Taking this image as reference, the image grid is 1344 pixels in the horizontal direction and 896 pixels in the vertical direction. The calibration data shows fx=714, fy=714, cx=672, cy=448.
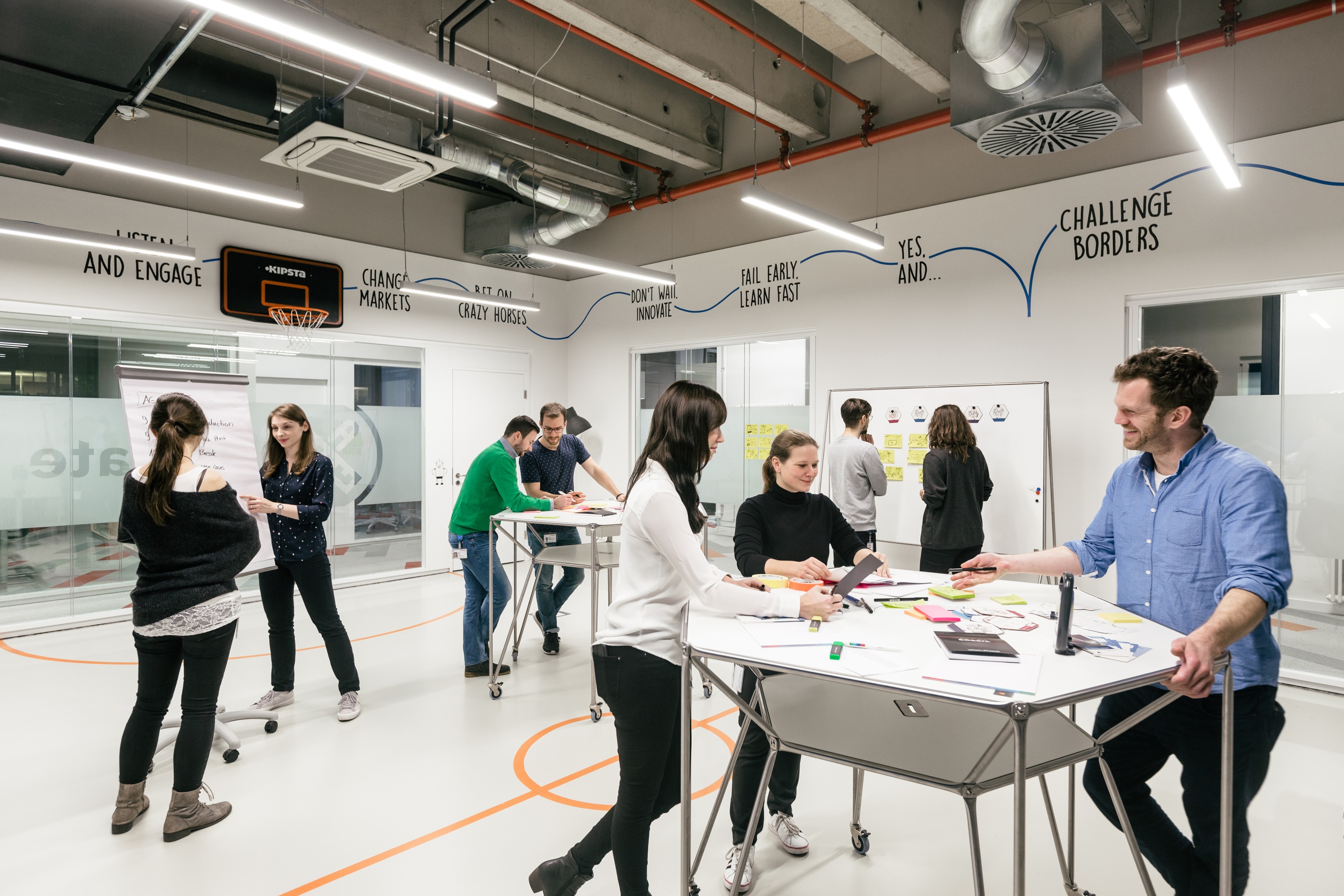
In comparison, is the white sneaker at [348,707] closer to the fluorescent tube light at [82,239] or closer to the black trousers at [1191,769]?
the black trousers at [1191,769]

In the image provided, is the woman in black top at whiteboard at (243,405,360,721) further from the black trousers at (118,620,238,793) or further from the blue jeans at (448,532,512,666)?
the black trousers at (118,620,238,793)

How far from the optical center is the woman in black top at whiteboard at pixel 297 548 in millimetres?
3258

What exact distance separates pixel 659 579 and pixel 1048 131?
11.6ft

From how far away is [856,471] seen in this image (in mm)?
4523

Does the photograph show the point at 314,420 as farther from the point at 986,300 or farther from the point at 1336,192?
the point at 1336,192

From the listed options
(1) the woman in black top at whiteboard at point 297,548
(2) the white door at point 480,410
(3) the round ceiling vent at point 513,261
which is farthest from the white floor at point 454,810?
(3) the round ceiling vent at point 513,261

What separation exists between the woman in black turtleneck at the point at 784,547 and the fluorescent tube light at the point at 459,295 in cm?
447

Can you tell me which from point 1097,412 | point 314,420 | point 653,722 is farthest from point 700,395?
point 314,420

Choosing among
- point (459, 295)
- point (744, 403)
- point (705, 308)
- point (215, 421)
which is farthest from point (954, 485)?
point (459, 295)

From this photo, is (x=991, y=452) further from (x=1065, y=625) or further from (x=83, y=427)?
(x=83, y=427)

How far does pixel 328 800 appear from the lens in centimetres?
269

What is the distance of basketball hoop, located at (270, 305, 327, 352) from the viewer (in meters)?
5.96

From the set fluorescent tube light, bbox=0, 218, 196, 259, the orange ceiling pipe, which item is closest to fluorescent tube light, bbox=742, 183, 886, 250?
the orange ceiling pipe

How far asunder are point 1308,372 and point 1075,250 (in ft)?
4.66
